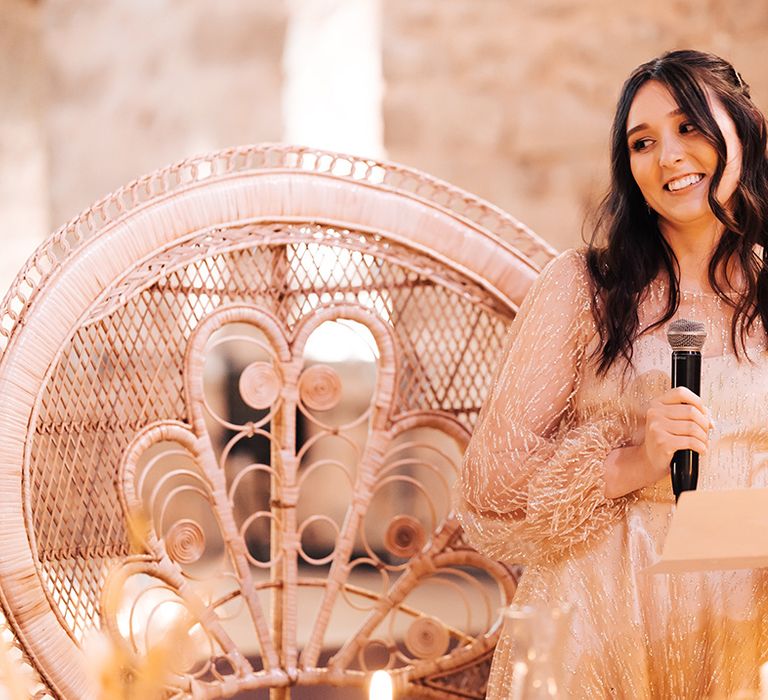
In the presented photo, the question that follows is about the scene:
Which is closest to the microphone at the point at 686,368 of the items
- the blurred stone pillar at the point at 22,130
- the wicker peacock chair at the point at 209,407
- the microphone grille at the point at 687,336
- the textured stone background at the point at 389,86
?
the microphone grille at the point at 687,336

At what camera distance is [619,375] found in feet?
4.66

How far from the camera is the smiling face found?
4.55 ft

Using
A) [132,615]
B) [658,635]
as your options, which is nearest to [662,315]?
[658,635]

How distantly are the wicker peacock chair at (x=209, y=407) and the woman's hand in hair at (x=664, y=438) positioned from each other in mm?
409

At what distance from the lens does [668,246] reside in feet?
4.88

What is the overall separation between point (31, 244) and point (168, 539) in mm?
1540

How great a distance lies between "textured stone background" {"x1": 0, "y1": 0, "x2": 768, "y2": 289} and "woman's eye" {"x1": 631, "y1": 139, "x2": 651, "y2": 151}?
1.45 meters

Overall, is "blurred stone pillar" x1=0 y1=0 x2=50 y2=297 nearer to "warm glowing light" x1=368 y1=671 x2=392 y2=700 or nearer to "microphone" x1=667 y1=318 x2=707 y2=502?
"microphone" x1=667 y1=318 x2=707 y2=502

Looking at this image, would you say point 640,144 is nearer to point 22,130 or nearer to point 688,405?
point 688,405

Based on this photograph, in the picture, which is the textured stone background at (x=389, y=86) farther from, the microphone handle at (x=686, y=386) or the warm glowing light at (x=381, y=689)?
the warm glowing light at (x=381, y=689)

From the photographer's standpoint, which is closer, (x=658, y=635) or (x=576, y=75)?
(x=658, y=635)

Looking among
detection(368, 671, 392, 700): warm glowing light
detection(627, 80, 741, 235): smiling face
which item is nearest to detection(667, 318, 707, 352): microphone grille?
detection(627, 80, 741, 235): smiling face

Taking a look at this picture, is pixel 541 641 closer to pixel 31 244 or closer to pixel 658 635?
pixel 658 635

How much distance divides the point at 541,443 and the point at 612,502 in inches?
4.7
